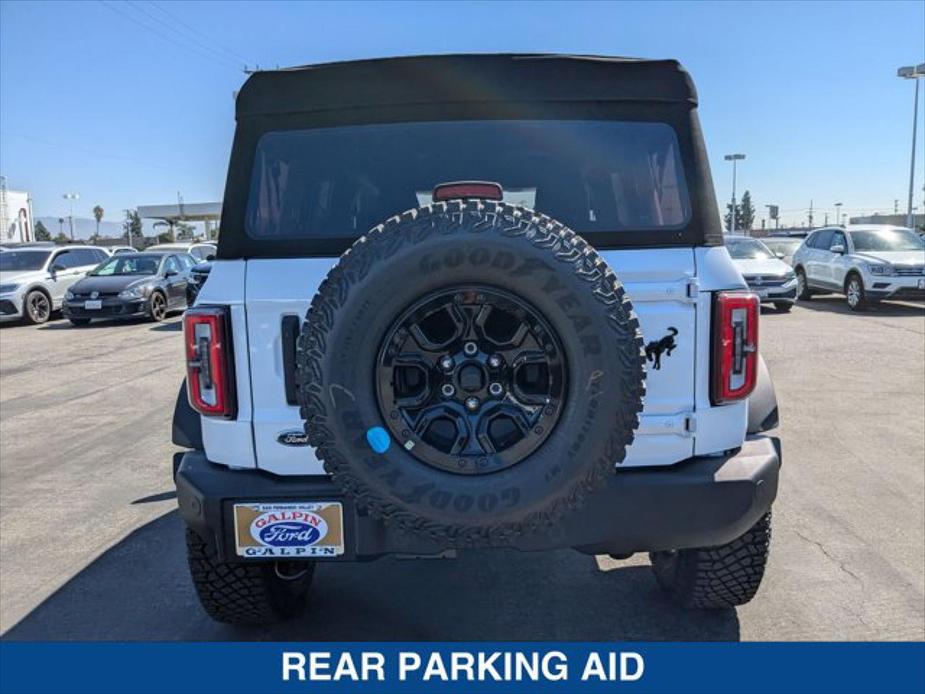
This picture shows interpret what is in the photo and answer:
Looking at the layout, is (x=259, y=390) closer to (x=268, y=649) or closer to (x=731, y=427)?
(x=268, y=649)

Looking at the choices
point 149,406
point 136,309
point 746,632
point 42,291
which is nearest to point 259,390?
point 746,632

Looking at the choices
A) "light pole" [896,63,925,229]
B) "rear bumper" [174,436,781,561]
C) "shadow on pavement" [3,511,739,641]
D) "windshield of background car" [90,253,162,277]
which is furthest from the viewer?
"light pole" [896,63,925,229]

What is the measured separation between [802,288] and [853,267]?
2388 millimetres

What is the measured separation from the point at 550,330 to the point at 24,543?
3515mm

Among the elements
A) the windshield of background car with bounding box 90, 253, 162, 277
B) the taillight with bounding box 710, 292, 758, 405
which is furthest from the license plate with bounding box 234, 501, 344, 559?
the windshield of background car with bounding box 90, 253, 162, 277

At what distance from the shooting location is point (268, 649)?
2236 mm

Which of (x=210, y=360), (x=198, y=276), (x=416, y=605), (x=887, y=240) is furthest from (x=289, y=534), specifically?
(x=887, y=240)

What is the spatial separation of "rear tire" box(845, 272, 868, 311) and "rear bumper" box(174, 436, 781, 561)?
43.4ft

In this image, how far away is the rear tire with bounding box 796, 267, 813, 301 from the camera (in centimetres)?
1634

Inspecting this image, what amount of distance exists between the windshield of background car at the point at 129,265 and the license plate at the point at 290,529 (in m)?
14.3

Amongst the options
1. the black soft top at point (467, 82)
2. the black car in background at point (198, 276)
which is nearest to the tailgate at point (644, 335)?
the black soft top at point (467, 82)

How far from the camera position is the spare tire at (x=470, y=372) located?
1974 millimetres

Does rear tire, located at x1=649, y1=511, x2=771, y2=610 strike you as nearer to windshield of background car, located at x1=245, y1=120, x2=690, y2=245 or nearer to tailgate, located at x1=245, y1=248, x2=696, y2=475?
tailgate, located at x1=245, y1=248, x2=696, y2=475

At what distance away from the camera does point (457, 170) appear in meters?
2.57
